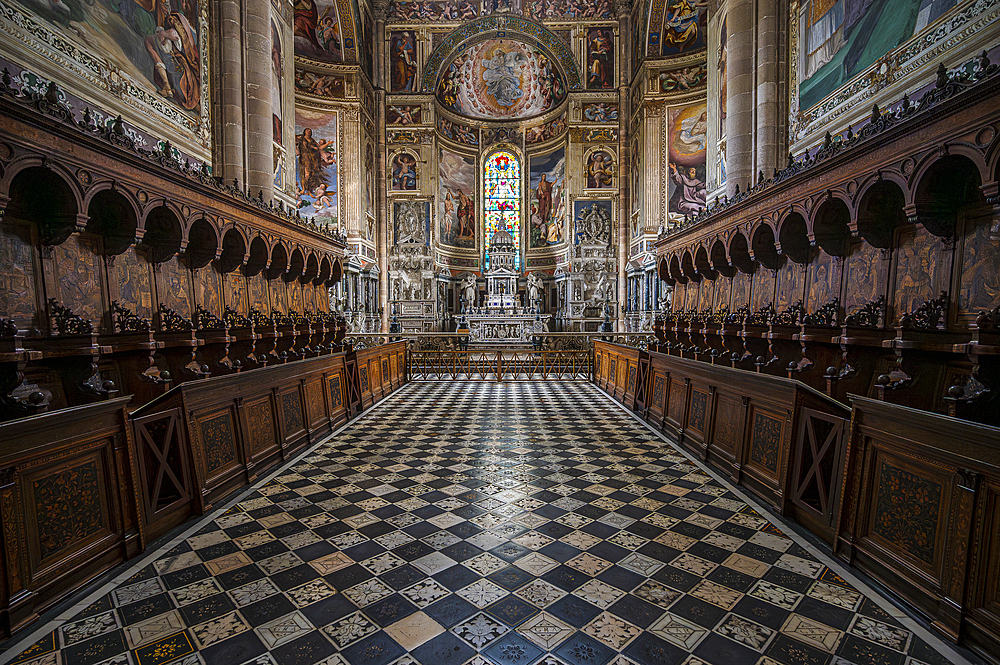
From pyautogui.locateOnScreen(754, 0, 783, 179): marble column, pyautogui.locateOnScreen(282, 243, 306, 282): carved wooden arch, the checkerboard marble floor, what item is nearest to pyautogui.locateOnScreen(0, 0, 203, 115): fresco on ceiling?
pyautogui.locateOnScreen(282, 243, 306, 282): carved wooden arch

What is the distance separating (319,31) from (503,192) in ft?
43.3

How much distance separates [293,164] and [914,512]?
49.1 ft

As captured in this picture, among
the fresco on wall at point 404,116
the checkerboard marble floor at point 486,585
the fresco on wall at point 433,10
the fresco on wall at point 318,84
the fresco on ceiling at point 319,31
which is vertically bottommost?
the checkerboard marble floor at point 486,585

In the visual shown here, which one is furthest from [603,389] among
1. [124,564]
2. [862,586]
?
[124,564]

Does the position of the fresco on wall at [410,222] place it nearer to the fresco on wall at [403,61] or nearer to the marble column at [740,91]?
the fresco on wall at [403,61]

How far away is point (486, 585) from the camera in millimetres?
3127

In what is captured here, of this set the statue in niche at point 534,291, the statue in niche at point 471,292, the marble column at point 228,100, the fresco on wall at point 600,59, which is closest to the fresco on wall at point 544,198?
the statue in niche at point 534,291

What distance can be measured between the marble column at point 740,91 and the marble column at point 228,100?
1137 centimetres

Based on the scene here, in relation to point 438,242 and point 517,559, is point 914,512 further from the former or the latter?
point 438,242

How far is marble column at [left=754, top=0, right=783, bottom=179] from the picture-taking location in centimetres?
940

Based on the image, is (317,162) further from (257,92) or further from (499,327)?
(499,327)

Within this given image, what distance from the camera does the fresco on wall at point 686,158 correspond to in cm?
1861

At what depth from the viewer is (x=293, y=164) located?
43.1 feet

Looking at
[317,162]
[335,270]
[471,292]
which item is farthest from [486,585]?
[471,292]
